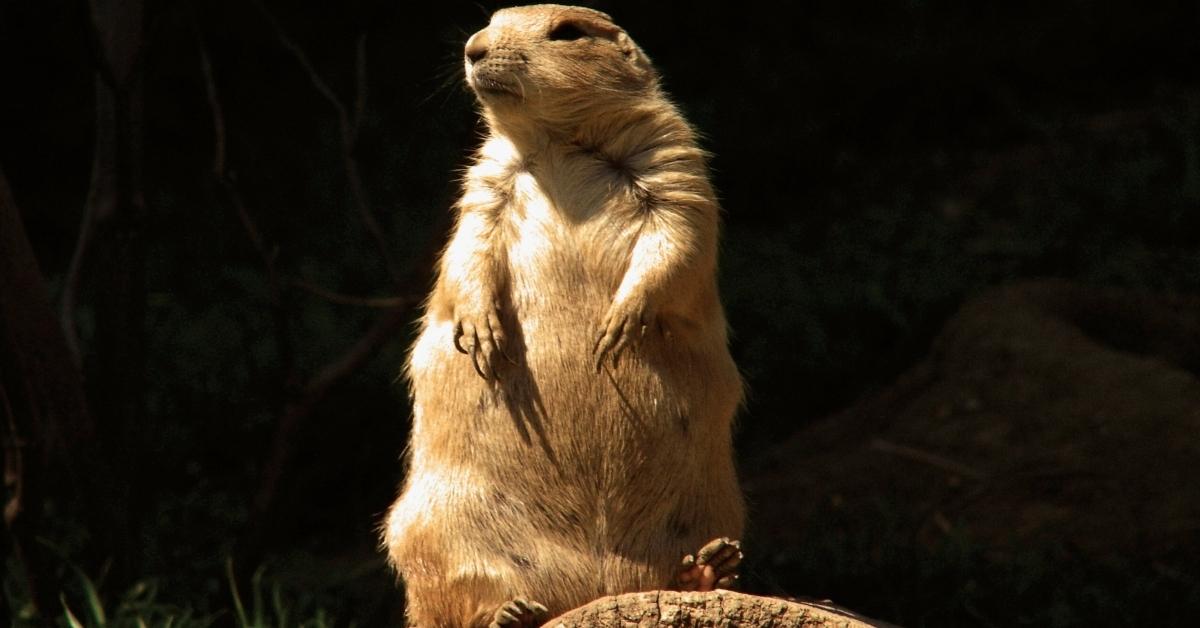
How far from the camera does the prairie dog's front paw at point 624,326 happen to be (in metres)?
3.59

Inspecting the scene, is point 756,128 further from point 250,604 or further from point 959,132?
point 250,604

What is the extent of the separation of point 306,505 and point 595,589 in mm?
3793

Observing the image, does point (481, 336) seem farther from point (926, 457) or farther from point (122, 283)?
point (926, 457)

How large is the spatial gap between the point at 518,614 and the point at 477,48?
135cm

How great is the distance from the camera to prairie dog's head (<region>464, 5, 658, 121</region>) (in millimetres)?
3689

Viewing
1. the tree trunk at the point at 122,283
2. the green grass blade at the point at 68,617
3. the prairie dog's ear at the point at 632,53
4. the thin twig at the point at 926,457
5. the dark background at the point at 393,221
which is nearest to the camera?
the prairie dog's ear at the point at 632,53

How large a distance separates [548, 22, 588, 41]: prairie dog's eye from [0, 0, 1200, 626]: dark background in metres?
0.88

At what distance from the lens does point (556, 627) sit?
10.8ft

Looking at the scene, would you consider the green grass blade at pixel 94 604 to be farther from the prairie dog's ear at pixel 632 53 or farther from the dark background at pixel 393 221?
the prairie dog's ear at pixel 632 53

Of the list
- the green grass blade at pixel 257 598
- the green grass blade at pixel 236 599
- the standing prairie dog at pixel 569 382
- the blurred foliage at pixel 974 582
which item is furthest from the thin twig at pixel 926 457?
the standing prairie dog at pixel 569 382

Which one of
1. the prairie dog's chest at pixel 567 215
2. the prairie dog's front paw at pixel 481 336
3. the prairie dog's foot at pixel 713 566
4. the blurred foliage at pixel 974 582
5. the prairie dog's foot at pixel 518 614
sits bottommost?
the blurred foliage at pixel 974 582

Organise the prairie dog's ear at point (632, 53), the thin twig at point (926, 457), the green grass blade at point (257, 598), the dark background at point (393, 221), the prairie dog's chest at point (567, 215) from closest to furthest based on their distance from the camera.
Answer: the prairie dog's chest at point (567, 215) < the prairie dog's ear at point (632, 53) < the green grass blade at point (257, 598) < the dark background at point (393, 221) < the thin twig at point (926, 457)

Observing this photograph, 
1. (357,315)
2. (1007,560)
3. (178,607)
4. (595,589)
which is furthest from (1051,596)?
(357,315)

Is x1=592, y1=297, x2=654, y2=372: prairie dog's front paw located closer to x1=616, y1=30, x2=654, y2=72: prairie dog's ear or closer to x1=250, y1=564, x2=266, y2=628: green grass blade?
x1=616, y1=30, x2=654, y2=72: prairie dog's ear
